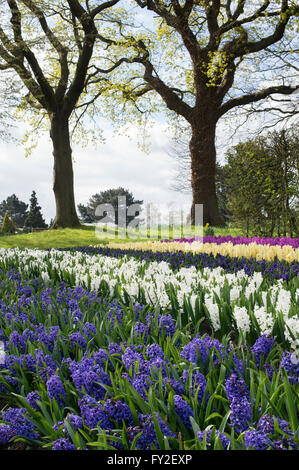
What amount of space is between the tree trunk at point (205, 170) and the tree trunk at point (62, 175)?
20.4ft

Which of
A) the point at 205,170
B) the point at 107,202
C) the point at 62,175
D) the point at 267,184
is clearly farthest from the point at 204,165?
the point at 107,202

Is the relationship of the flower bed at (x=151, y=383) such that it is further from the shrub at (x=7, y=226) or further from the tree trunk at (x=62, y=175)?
the shrub at (x=7, y=226)

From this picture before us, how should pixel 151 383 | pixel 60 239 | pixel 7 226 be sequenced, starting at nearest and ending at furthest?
1. pixel 151 383
2. pixel 60 239
3. pixel 7 226

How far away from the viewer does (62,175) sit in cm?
1998

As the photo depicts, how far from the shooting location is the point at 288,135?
12.7 m

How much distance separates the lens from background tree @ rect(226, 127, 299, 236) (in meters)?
12.4

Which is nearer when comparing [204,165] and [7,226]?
[204,165]

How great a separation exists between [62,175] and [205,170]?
280 inches

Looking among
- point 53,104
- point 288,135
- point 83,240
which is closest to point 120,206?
point 53,104

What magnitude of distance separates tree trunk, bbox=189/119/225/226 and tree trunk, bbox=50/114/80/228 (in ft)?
20.4

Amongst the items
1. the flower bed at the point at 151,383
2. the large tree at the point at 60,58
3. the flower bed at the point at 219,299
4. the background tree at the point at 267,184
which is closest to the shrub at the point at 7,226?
the large tree at the point at 60,58

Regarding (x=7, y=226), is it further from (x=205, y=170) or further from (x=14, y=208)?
(x=14, y=208)

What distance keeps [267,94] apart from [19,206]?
4314 cm

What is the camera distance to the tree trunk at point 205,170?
17.9 m
